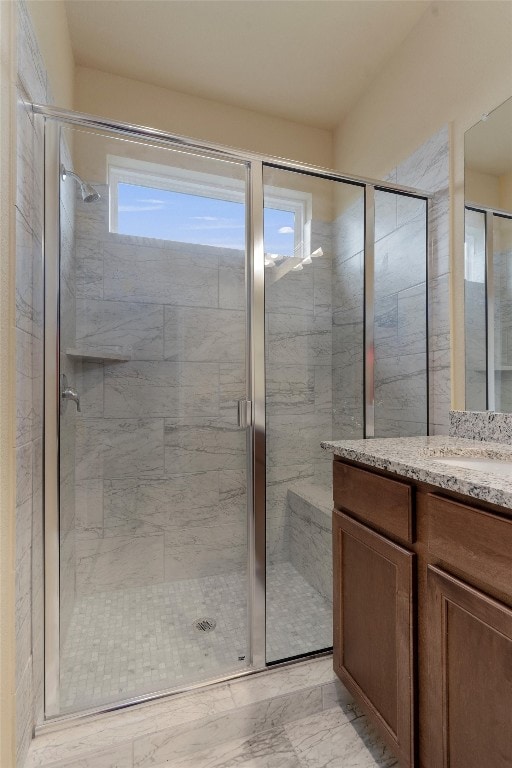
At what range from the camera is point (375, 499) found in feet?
3.53

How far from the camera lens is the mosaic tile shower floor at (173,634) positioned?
1335mm

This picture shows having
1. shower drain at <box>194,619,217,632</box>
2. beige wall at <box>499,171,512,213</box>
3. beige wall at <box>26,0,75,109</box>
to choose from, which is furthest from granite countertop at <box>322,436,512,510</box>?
beige wall at <box>26,0,75,109</box>

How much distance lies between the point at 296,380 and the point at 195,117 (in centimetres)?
169

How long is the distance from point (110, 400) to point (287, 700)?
1.44 m

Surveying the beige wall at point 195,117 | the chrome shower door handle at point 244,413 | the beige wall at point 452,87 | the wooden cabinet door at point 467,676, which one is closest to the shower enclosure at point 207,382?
the chrome shower door handle at point 244,413

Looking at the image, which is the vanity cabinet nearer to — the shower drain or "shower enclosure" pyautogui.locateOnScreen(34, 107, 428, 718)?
"shower enclosure" pyautogui.locateOnScreen(34, 107, 428, 718)

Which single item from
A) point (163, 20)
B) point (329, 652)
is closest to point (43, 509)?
point (329, 652)

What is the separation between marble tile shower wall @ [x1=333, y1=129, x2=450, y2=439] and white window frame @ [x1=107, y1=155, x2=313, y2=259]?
0.23 m

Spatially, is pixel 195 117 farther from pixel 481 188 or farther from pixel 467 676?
pixel 467 676

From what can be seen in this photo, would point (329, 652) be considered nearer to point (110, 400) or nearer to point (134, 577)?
point (134, 577)

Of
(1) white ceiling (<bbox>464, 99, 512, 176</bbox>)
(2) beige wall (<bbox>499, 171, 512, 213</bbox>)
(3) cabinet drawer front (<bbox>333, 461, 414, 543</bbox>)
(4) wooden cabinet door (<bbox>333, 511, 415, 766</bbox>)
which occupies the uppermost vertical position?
(1) white ceiling (<bbox>464, 99, 512, 176</bbox>)

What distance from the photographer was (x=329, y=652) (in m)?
1.49

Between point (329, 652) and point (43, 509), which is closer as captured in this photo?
point (43, 509)

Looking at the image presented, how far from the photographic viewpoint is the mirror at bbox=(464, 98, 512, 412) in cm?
137
